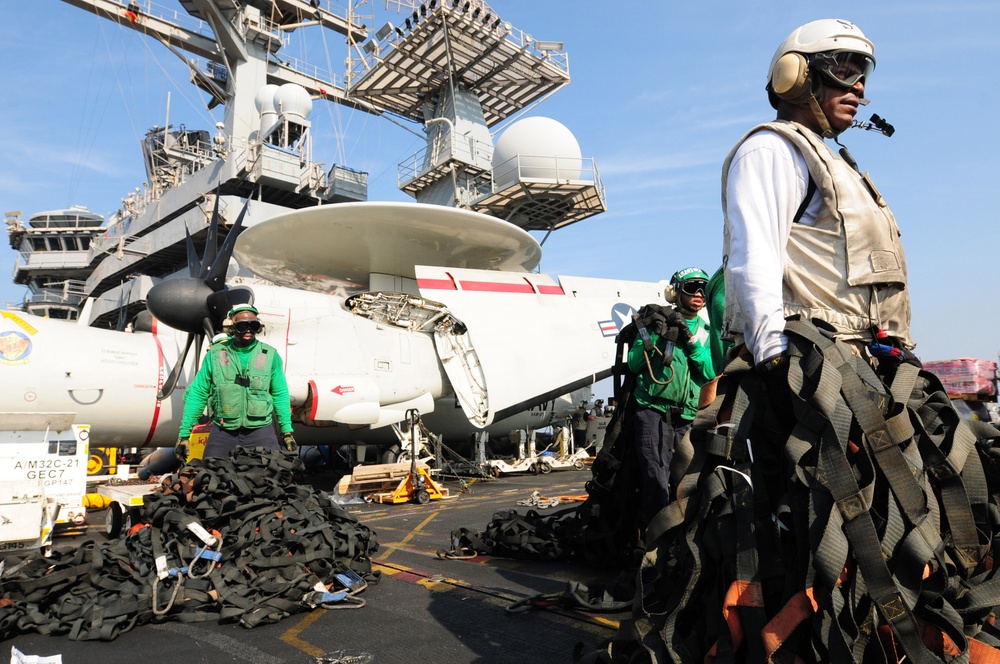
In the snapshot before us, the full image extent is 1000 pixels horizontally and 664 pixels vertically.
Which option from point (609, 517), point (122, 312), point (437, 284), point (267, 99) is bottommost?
point (609, 517)

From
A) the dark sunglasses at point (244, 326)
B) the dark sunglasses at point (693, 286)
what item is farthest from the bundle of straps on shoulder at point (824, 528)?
the dark sunglasses at point (244, 326)

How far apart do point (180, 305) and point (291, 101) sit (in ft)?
77.6

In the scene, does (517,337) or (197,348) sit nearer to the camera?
(197,348)

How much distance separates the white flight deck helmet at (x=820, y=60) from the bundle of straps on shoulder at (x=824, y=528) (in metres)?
1.01

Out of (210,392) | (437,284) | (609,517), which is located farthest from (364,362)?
(609,517)

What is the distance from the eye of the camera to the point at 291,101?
1187 inches

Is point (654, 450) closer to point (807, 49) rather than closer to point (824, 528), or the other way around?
point (824, 528)

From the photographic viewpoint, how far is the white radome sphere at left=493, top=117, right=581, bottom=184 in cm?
2212

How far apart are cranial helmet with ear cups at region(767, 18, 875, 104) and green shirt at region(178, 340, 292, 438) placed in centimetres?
513

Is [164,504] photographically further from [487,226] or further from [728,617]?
[487,226]

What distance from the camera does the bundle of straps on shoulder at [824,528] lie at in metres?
1.77

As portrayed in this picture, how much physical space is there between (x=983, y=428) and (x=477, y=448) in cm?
1217

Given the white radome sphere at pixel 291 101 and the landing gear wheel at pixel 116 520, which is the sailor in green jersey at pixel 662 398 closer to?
the landing gear wheel at pixel 116 520

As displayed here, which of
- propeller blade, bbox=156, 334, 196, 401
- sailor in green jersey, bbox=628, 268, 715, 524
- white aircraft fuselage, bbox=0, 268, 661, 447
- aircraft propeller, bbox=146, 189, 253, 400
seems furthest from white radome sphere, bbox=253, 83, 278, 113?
sailor in green jersey, bbox=628, 268, 715, 524
